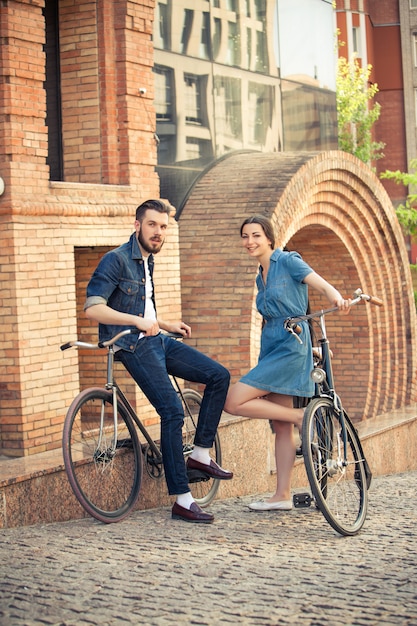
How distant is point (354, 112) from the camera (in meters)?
35.9

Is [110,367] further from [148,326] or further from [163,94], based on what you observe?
[163,94]

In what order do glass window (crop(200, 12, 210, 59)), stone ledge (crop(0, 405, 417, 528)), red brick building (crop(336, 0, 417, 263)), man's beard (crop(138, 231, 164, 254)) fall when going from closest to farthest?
man's beard (crop(138, 231, 164, 254)), stone ledge (crop(0, 405, 417, 528)), glass window (crop(200, 12, 210, 59)), red brick building (crop(336, 0, 417, 263))

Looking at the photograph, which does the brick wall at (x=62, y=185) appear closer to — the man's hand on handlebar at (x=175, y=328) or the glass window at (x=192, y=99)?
the glass window at (x=192, y=99)

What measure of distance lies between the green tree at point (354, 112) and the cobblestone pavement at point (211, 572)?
1171 inches

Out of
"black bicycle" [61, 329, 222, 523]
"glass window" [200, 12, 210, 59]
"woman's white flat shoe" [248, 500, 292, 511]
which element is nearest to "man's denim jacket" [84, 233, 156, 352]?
"black bicycle" [61, 329, 222, 523]

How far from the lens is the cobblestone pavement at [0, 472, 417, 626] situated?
14.5 ft

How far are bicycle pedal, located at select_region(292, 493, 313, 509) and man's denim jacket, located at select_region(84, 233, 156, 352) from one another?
1429 mm

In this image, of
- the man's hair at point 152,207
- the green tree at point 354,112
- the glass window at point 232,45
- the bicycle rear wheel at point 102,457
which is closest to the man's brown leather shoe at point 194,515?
the bicycle rear wheel at point 102,457

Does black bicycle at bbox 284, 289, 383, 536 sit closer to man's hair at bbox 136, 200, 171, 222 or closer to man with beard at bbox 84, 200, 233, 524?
man with beard at bbox 84, 200, 233, 524

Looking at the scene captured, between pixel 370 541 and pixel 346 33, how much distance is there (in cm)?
3498

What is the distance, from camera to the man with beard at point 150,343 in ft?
20.6

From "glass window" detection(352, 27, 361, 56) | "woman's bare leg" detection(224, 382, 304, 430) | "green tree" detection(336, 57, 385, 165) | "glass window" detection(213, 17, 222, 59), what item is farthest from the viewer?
"glass window" detection(352, 27, 361, 56)

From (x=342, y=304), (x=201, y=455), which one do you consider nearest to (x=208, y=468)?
(x=201, y=455)

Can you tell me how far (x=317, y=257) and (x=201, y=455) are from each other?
1020cm
